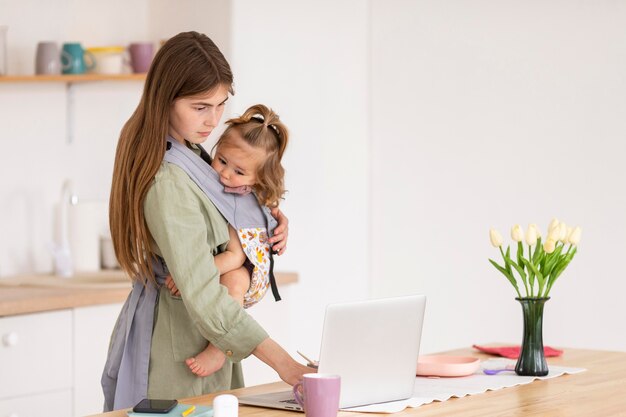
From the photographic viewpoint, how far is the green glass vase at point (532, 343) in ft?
7.92

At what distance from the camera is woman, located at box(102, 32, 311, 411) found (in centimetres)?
204

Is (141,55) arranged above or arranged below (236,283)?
above

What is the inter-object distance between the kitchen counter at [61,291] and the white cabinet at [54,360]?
34 mm

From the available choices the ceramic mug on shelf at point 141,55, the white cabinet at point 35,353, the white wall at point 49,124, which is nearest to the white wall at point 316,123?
the ceramic mug on shelf at point 141,55

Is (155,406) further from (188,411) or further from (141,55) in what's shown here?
(141,55)

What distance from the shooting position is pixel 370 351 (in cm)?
202

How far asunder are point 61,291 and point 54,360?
0.74 feet

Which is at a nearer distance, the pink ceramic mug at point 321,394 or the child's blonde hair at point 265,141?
the pink ceramic mug at point 321,394

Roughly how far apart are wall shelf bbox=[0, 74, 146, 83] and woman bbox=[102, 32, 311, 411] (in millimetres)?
1811

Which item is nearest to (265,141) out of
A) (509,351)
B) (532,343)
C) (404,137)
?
(532,343)

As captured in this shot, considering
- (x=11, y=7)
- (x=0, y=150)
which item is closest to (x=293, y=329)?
(x=0, y=150)

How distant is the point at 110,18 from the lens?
4277 millimetres

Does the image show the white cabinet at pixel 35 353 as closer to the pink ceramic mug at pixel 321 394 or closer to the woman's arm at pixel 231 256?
the woman's arm at pixel 231 256

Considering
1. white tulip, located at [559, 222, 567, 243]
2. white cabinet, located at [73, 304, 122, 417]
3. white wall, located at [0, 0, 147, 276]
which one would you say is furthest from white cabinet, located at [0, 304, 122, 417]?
white tulip, located at [559, 222, 567, 243]
